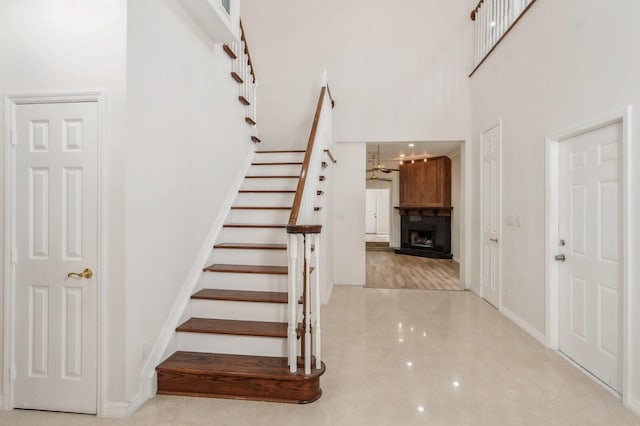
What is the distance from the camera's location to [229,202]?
3.90m

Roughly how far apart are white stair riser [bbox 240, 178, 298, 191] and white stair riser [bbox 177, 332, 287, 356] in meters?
2.03

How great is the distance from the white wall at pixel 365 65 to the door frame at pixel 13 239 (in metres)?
3.89

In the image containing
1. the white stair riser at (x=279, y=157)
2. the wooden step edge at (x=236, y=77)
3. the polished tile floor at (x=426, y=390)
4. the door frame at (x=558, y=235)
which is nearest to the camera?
the polished tile floor at (x=426, y=390)

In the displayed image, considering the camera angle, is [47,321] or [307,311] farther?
[307,311]

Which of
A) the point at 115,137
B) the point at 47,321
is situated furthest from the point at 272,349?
the point at 115,137

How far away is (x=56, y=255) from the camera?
2.25 metres

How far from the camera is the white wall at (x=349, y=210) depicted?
5859mm

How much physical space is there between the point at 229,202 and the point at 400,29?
4255 millimetres

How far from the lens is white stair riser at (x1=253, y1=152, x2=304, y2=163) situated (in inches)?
183

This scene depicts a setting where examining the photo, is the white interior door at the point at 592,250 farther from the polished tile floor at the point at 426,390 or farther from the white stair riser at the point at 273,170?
the white stair riser at the point at 273,170

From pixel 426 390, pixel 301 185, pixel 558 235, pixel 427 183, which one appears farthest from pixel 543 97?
pixel 427 183

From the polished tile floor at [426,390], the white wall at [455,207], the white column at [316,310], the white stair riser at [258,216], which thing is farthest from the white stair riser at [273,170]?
the white wall at [455,207]

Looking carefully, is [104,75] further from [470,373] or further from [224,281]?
[470,373]

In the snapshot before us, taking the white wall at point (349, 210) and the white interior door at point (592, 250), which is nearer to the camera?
the white interior door at point (592, 250)
